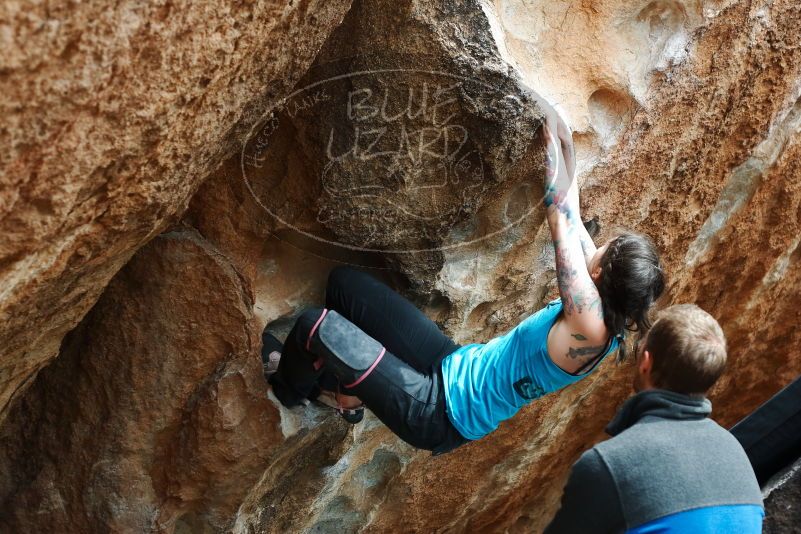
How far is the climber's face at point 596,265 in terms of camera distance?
2.05 metres

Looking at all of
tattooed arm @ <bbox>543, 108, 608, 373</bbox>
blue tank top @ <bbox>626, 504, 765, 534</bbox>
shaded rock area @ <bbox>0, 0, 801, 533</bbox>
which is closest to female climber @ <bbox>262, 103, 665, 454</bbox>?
tattooed arm @ <bbox>543, 108, 608, 373</bbox>

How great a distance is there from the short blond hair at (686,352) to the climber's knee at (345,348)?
2.42 feet

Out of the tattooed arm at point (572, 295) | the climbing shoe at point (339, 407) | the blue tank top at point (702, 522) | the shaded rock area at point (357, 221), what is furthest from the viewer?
the climbing shoe at point (339, 407)

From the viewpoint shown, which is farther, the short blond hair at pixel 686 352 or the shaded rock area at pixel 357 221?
the shaded rock area at pixel 357 221

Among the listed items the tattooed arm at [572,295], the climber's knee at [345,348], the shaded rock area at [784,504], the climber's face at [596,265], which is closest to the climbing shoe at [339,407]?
the climber's knee at [345,348]

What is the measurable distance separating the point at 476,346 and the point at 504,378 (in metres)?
0.16

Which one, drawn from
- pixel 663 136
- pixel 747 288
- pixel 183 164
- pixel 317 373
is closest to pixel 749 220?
pixel 747 288

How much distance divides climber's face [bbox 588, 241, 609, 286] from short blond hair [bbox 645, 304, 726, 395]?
339 millimetres

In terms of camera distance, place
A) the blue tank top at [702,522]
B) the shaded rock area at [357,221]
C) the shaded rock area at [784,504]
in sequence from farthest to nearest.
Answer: the shaded rock area at [784,504] < the shaded rock area at [357,221] < the blue tank top at [702,522]

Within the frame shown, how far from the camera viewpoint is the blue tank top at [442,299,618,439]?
212cm

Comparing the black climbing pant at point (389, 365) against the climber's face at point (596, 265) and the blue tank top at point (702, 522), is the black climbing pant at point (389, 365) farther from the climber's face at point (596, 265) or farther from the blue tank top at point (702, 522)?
the blue tank top at point (702, 522)

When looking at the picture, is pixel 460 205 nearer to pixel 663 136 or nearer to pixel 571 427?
pixel 663 136

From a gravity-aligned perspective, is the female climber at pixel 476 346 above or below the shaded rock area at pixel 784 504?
above

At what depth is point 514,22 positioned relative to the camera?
2.26 m
